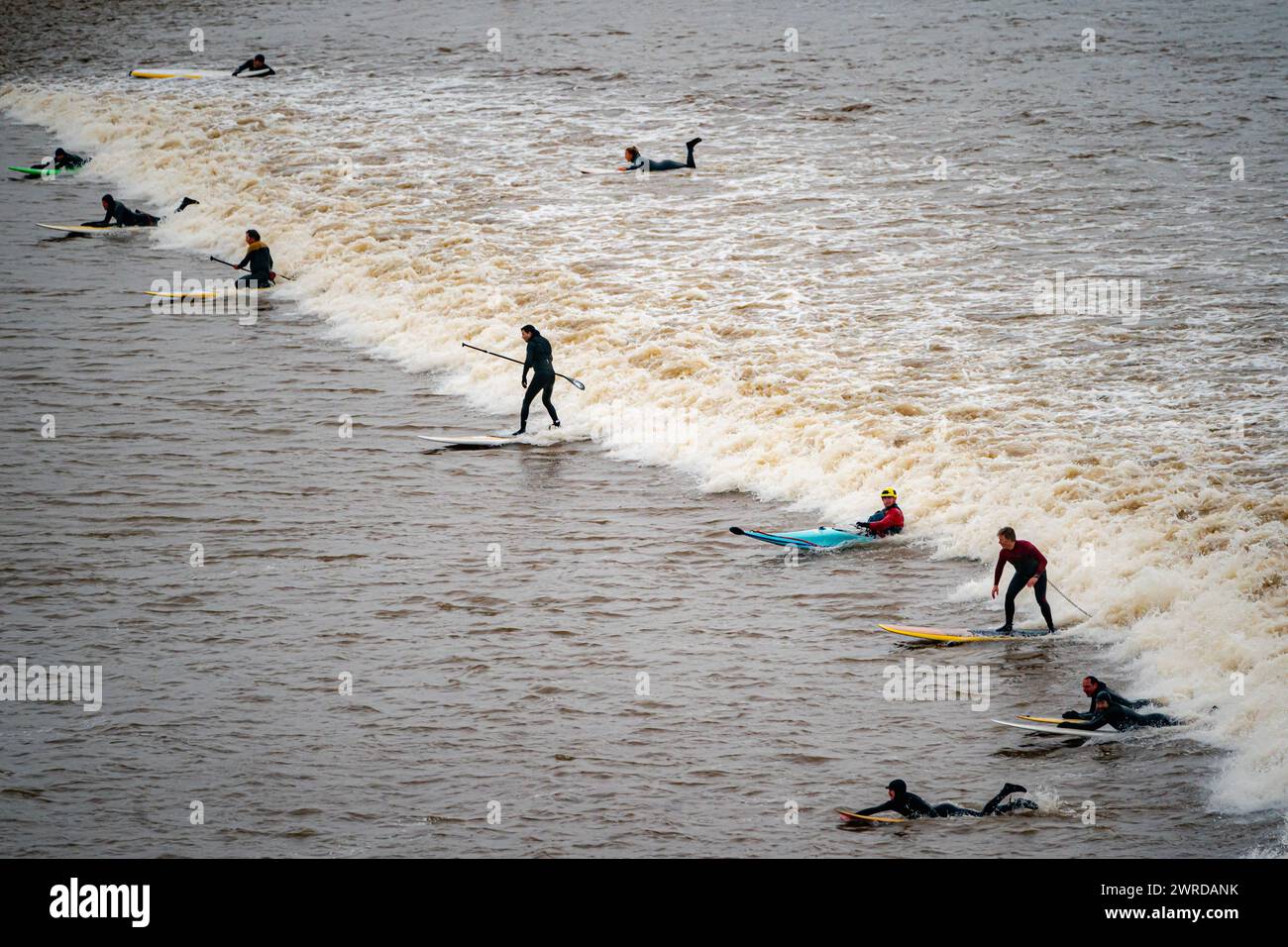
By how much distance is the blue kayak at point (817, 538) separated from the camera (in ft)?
65.6

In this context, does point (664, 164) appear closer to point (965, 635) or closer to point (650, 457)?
point (650, 457)

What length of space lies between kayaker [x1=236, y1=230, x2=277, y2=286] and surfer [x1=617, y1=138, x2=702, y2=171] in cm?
1006

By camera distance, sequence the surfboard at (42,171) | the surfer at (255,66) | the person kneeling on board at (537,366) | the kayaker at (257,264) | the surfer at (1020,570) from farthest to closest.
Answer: the surfer at (255,66)
the surfboard at (42,171)
the kayaker at (257,264)
the person kneeling on board at (537,366)
the surfer at (1020,570)

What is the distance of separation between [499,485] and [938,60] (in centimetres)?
3013

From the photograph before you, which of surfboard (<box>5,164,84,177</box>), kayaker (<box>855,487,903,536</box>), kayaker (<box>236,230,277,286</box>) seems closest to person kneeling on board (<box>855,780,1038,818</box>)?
kayaker (<box>855,487,903,536</box>)

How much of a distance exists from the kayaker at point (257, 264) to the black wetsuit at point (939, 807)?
74.4ft

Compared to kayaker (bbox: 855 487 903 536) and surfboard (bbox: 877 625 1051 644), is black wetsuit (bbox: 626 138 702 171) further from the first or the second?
surfboard (bbox: 877 625 1051 644)

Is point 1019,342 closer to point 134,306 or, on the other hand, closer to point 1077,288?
point 1077,288

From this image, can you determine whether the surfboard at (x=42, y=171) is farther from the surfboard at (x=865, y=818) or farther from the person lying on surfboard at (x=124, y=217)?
the surfboard at (x=865, y=818)

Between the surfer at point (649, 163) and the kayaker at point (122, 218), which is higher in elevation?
the surfer at point (649, 163)

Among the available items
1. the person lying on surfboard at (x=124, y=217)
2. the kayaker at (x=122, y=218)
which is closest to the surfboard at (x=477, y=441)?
the person lying on surfboard at (x=124, y=217)

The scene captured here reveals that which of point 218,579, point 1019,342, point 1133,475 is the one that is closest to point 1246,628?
point 1133,475

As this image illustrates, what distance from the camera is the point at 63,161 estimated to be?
40.7 m

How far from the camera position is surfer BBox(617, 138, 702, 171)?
125ft
